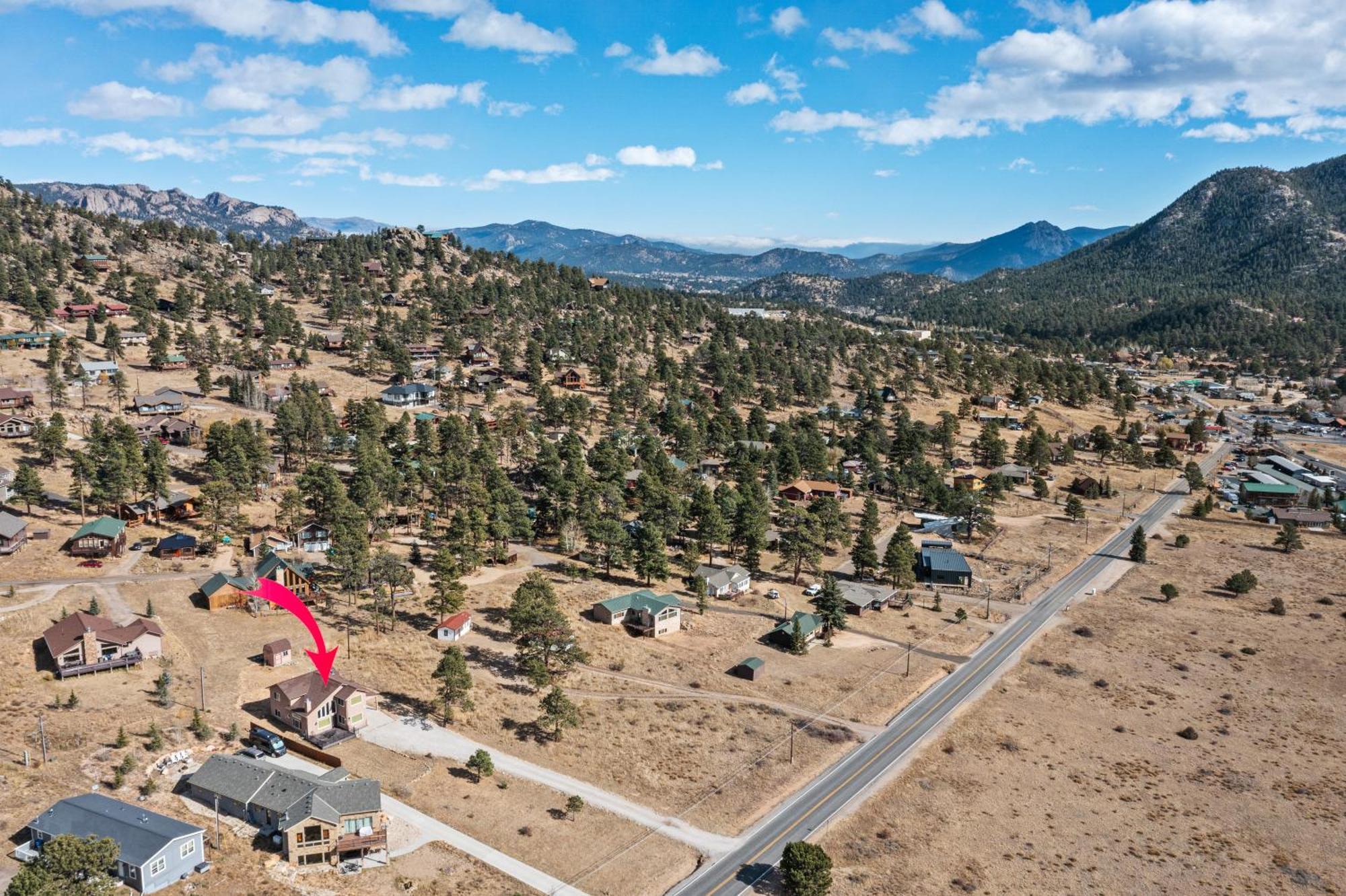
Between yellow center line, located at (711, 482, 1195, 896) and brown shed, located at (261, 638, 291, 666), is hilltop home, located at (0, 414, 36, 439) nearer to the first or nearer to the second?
brown shed, located at (261, 638, 291, 666)

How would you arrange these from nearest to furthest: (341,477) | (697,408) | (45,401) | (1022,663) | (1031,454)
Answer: (1022,663)
(341,477)
(45,401)
(1031,454)
(697,408)

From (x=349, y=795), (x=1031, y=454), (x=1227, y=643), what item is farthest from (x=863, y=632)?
(x=1031, y=454)

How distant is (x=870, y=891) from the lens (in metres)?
44.2

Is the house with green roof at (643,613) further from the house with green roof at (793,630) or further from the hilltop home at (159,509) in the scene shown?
the hilltop home at (159,509)

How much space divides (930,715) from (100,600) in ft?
230

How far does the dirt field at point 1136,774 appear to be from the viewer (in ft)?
153

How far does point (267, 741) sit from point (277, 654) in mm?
12291

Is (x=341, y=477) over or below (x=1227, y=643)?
over

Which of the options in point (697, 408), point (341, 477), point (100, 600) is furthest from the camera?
point (697, 408)

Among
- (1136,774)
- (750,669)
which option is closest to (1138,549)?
(1136,774)

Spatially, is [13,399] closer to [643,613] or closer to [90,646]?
[90,646]

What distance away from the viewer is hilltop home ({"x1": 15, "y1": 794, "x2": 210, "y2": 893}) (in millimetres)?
39312

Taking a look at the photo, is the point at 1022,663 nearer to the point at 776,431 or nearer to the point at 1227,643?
the point at 1227,643

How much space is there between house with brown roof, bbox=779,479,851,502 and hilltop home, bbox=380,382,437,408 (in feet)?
226
